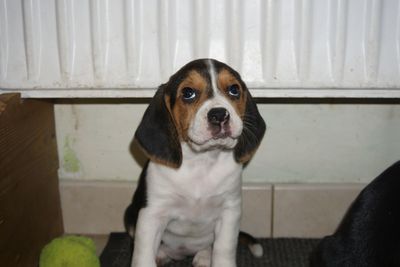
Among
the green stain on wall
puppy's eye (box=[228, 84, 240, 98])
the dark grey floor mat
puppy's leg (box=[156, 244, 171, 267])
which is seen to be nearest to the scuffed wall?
the green stain on wall

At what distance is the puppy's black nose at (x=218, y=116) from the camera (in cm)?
164

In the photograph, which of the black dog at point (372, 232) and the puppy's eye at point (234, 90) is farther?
the puppy's eye at point (234, 90)

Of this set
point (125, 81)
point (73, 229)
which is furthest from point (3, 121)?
point (73, 229)

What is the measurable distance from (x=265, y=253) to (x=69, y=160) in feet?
3.71

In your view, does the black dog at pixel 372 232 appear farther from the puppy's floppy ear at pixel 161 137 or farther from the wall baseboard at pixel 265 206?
the wall baseboard at pixel 265 206

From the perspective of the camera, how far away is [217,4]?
1.92 meters

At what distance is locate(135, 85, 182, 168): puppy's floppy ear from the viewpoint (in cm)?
184

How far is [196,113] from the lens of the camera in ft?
5.65

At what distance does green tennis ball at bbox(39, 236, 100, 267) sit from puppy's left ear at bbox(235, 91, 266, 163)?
730 millimetres

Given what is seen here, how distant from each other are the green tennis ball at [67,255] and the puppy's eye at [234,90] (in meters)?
0.88

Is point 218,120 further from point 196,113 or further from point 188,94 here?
point 188,94

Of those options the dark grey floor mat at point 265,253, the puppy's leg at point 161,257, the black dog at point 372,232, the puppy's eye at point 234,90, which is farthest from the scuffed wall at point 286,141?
the black dog at point 372,232

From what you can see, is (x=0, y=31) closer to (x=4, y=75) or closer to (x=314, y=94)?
(x=4, y=75)

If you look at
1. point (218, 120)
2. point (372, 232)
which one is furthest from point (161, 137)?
point (372, 232)
